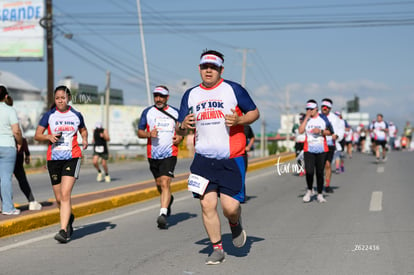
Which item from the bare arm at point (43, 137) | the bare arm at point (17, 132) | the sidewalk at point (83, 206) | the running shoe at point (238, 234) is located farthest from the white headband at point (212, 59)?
the bare arm at point (17, 132)

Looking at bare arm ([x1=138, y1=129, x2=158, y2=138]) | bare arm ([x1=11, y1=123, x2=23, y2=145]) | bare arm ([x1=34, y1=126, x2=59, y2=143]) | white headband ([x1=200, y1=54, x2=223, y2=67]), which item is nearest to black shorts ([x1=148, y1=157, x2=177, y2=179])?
bare arm ([x1=138, y1=129, x2=158, y2=138])

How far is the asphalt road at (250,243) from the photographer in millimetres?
6184

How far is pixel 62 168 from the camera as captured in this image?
→ 26.4 ft

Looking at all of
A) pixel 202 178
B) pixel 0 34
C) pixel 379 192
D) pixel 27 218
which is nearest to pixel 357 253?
pixel 202 178

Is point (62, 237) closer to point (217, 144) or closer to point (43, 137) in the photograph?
point (43, 137)

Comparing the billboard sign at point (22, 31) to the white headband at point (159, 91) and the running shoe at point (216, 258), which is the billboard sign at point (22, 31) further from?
the running shoe at point (216, 258)

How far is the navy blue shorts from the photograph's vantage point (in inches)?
250

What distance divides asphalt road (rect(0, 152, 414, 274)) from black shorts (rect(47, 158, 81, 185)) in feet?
2.60

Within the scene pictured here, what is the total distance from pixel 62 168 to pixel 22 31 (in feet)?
126

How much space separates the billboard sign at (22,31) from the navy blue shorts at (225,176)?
1539 inches

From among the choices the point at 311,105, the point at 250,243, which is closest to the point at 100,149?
the point at 311,105

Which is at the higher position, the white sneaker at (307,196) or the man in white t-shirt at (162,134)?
the man in white t-shirt at (162,134)

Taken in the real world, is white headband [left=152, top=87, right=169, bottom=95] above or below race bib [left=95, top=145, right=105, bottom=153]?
above

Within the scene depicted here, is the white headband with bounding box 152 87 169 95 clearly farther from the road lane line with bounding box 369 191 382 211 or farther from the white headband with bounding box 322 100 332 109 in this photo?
the white headband with bounding box 322 100 332 109
